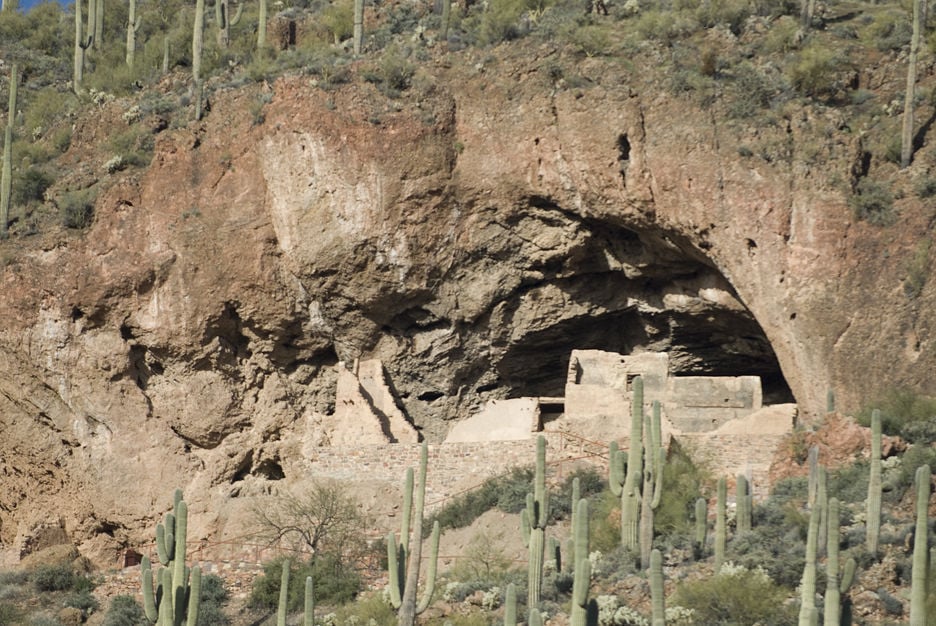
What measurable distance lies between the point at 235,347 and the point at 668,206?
9.66m

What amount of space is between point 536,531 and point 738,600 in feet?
10.7

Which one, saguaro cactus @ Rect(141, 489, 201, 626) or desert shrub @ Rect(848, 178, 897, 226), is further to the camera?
desert shrub @ Rect(848, 178, 897, 226)

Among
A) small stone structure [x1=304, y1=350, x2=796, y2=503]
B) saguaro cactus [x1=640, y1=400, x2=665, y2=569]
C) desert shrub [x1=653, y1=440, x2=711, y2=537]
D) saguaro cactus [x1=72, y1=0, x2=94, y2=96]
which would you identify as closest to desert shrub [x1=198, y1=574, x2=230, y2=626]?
small stone structure [x1=304, y1=350, x2=796, y2=503]

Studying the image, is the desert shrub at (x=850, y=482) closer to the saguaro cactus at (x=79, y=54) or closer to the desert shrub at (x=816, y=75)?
the desert shrub at (x=816, y=75)

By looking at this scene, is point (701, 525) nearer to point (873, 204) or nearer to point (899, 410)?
point (899, 410)

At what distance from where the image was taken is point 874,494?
26.5 meters

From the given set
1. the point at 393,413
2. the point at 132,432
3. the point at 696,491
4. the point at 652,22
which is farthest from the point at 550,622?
the point at 652,22

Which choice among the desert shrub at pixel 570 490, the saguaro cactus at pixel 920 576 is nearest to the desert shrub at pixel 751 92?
the desert shrub at pixel 570 490

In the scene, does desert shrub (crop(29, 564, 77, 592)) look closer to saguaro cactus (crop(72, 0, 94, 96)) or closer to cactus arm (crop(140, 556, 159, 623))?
cactus arm (crop(140, 556, 159, 623))

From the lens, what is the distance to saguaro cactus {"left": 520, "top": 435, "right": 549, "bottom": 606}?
1063 inches

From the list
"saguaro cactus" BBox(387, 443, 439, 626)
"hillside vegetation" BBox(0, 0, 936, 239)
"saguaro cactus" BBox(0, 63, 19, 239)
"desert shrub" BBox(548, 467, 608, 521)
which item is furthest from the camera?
"saguaro cactus" BBox(0, 63, 19, 239)

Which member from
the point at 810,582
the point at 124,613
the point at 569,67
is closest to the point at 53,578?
the point at 124,613

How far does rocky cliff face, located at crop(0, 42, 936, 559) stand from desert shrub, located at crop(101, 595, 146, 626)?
12.6 ft

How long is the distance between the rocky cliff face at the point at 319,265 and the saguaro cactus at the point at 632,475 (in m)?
7.27
